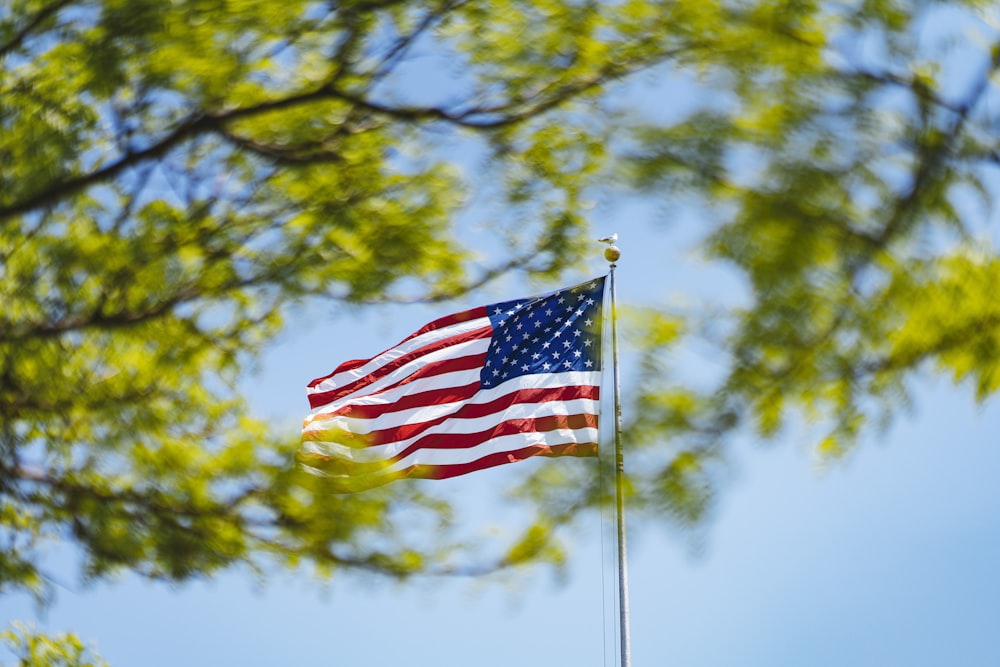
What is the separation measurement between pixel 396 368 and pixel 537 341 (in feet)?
3.19

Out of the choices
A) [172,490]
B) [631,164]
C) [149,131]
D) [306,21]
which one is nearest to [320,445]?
[172,490]

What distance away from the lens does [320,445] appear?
564 cm

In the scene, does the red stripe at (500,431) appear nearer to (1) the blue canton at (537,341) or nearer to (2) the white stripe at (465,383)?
(2) the white stripe at (465,383)

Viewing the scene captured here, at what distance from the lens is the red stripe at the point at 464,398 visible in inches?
272

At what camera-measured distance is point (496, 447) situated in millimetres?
6707

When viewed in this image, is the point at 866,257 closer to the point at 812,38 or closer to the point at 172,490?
the point at 812,38

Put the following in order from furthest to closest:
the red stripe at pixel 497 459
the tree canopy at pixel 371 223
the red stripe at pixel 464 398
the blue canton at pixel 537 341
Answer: the blue canton at pixel 537 341 < the red stripe at pixel 464 398 < the red stripe at pixel 497 459 < the tree canopy at pixel 371 223

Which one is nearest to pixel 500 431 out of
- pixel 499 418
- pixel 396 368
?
pixel 499 418

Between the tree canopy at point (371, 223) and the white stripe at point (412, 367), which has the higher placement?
the tree canopy at point (371, 223)

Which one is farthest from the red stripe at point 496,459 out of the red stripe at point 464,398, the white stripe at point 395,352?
the white stripe at point 395,352

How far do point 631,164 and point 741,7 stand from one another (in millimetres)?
695

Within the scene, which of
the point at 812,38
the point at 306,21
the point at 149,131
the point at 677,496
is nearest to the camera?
the point at 812,38

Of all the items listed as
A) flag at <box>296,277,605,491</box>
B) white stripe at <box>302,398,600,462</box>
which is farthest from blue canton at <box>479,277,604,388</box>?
white stripe at <box>302,398,600,462</box>

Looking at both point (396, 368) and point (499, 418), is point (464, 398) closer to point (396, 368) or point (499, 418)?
Answer: point (499, 418)
